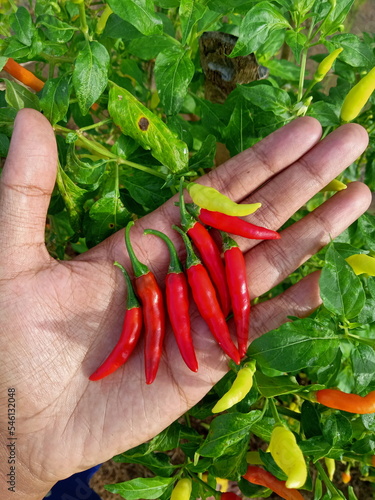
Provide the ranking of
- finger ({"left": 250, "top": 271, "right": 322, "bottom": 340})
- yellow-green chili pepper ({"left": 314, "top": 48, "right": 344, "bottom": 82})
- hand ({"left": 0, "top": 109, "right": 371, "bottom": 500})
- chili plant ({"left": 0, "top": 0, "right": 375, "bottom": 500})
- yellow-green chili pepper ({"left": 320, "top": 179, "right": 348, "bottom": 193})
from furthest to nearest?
yellow-green chili pepper ({"left": 320, "top": 179, "right": 348, "bottom": 193})
finger ({"left": 250, "top": 271, "right": 322, "bottom": 340})
hand ({"left": 0, "top": 109, "right": 371, "bottom": 500})
yellow-green chili pepper ({"left": 314, "top": 48, "right": 344, "bottom": 82})
chili plant ({"left": 0, "top": 0, "right": 375, "bottom": 500})

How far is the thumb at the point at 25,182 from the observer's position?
2.04m

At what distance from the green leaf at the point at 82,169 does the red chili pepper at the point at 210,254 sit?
46cm

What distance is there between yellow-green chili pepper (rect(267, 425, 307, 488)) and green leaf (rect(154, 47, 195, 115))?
1505mm

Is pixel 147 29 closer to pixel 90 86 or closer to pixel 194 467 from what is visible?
pixel 90 86

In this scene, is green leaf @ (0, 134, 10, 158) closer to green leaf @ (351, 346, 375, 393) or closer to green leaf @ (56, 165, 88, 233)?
green leaf @ (56, 165, 88, 233)

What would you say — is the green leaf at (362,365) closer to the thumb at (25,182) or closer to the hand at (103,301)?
the hand at (103,301)

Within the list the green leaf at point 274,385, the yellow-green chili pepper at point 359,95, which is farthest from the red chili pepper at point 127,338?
the yellow-green chili pepper at point 359,95

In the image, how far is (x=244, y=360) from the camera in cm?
220

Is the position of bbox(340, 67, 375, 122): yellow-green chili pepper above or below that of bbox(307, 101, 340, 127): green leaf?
above

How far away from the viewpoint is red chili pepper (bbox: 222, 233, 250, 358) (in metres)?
2.26

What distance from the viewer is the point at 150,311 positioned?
7.51 ft

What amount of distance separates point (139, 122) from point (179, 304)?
0.87 m

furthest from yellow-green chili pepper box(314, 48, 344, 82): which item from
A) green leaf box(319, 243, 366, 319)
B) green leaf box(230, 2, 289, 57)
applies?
green leaf box(319, 243, 366, 319)

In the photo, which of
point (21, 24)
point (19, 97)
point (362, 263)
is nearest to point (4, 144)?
point (19, 97)
